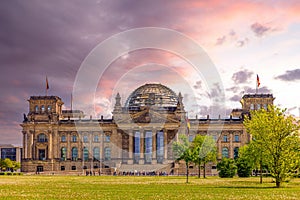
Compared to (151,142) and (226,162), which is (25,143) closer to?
(151,142)

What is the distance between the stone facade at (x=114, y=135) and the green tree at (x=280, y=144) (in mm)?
81618

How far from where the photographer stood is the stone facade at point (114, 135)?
14175 cm

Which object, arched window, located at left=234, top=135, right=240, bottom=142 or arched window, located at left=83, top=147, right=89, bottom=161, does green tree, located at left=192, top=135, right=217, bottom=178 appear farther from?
arched window, located at left=83, top=147, right=89, bottom=161

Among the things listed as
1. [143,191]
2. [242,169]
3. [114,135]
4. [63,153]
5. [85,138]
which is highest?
[114,135]

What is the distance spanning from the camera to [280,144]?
56.0 meters

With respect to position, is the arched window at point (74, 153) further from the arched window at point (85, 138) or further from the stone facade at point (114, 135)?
the arched window at point (85, 138)

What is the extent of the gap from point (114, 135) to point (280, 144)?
93927mm

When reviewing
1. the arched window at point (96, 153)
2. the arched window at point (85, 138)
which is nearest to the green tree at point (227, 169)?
the arched window at point (96, 153)

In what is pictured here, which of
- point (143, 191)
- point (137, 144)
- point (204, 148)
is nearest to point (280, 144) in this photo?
point (143, 191)

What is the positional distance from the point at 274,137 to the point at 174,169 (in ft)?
228

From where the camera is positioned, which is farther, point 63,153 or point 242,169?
point 63,153

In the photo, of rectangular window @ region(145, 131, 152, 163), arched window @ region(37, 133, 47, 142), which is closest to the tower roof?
rectangular window @ region(145, 131, 152, 163)

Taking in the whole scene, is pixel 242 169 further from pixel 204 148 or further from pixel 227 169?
pixel 204 148

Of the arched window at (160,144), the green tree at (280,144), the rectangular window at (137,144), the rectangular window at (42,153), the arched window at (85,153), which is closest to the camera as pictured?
the green tree at (280,144)
